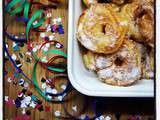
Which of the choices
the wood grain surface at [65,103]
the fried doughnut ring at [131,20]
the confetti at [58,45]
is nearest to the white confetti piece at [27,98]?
the wood grain surface at [65,103]

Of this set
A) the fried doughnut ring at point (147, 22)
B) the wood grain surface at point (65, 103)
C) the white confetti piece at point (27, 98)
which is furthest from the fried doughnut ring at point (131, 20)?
the white confetti piece at point (27, 98)

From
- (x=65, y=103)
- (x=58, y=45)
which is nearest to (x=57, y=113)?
(x=65, y=103)

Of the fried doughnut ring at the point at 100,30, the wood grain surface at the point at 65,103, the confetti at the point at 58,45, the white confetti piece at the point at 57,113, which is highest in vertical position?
the fried doughnut ring at the point at 100,30

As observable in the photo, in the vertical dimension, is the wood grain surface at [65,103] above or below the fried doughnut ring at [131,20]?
below

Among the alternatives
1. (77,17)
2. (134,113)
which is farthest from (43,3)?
(134,113)

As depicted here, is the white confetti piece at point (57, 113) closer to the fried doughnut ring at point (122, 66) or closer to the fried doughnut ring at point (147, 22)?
the fried doughnut ring at point (122, 66)

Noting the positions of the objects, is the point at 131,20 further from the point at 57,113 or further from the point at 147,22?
the point at 57,113

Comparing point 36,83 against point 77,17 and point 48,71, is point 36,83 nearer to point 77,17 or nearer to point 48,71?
point 48,71
